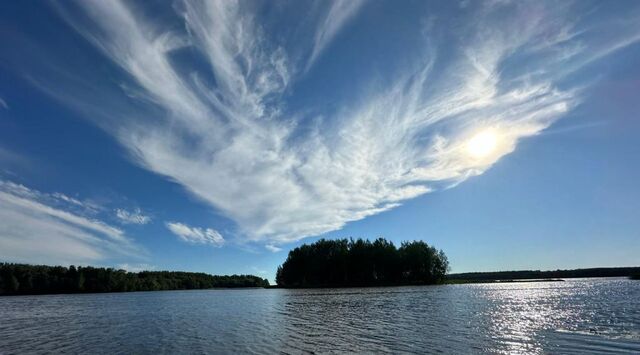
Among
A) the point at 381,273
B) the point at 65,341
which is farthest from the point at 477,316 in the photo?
the point at 381,273

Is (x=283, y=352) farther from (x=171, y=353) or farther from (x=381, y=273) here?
(x=381, y=273)

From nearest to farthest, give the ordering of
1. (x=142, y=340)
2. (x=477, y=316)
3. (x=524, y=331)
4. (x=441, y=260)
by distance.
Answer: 1. (x=524, y=331)
2. (x=142, y=340)
3. (x=477, y=316)
4. (x=441, y=260)

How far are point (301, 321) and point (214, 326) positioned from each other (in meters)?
9.40

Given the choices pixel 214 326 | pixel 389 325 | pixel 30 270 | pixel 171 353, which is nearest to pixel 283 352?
pixel 171 353

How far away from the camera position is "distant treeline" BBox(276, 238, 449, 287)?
578ft

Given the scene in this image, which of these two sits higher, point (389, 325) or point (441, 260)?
point (441, 260)

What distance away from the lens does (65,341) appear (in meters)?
34.3

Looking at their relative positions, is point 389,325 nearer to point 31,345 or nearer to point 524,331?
point 524,331

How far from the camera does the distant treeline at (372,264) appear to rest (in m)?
176

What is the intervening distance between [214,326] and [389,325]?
61.6 feet

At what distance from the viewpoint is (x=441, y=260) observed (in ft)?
586

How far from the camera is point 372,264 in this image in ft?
593

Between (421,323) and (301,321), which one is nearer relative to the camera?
(421,323)

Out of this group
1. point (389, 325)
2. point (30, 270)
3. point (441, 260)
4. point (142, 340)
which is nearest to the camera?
point (142, 340)
